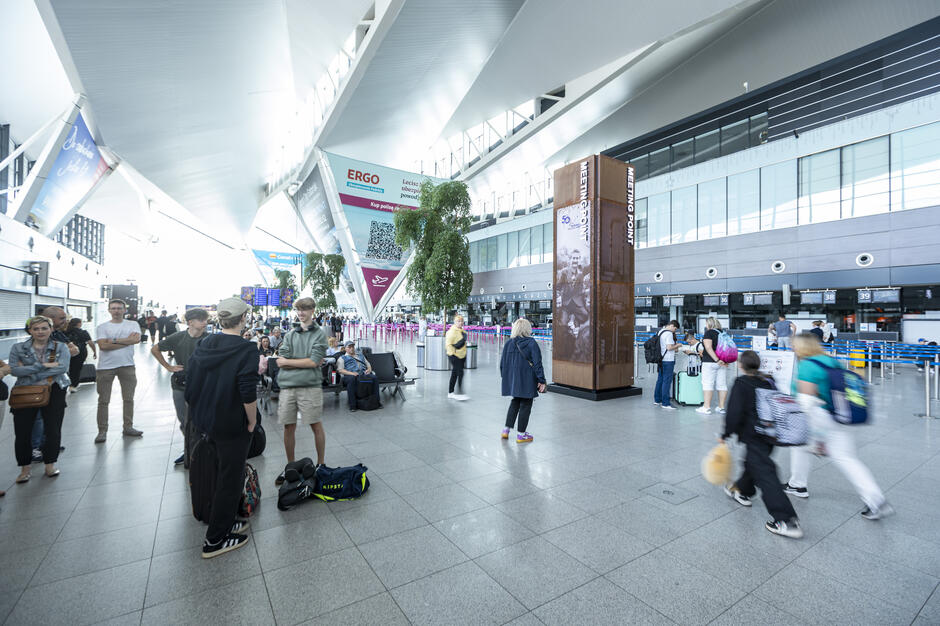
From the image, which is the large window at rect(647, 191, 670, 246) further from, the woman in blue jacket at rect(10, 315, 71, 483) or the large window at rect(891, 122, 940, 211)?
the woman in blue jacket at rect(10, 315, 71, 483)

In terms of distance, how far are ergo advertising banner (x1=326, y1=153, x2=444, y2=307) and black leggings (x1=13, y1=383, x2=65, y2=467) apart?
2443cm

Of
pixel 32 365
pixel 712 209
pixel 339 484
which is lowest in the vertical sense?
pixel 339 484

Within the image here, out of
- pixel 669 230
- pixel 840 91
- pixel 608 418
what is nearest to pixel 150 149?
pixel 608 418

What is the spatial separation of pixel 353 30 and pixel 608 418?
25240 mm

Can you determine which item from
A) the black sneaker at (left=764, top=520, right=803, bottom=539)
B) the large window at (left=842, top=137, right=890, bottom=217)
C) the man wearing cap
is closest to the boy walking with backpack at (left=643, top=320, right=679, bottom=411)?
the black sneaker at (left=764, top=520, right=803, bottom=539)

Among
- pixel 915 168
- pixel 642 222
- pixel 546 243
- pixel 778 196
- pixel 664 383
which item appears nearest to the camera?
pixel 664 383

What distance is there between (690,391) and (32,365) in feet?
31.4

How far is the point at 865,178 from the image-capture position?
1772cm

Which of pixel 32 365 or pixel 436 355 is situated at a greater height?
pixel 32 365

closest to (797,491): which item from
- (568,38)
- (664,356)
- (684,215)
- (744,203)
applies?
(664,356)

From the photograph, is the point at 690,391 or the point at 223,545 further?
the point at 690,391

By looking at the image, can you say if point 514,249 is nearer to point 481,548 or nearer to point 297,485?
point 297,485

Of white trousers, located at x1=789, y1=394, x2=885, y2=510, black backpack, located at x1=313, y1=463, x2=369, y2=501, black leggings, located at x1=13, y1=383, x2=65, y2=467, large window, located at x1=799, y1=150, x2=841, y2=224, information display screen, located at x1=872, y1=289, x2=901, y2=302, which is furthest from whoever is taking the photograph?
large window, located at x1=799, y1=150, x2=841, y2=224

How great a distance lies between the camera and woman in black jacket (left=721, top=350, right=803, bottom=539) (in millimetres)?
3082
